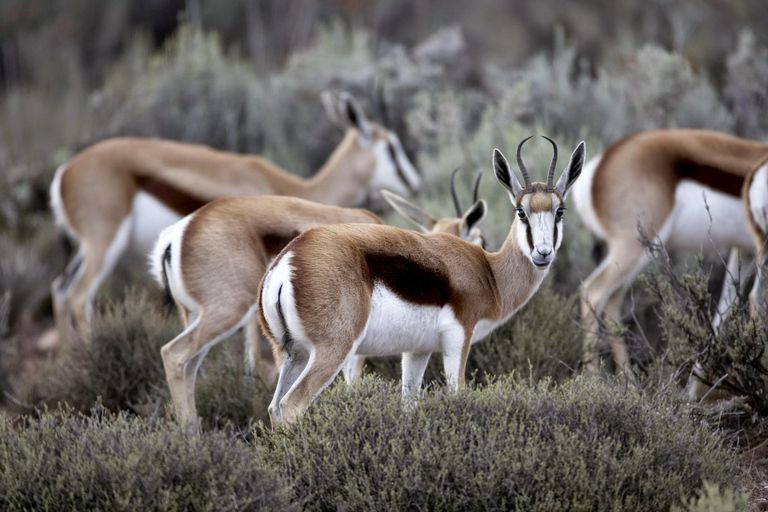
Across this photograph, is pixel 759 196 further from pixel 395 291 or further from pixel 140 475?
pixel 140 475

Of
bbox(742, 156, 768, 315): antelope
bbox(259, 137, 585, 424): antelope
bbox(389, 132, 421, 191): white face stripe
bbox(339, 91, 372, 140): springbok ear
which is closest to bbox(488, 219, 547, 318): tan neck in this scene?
bbox(259, 137, 585, 424): antelope

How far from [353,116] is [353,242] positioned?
5185 mm

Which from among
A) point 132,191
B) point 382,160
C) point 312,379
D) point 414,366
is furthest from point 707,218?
point 132,191

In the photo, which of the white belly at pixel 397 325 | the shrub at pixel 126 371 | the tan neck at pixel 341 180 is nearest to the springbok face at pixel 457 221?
the white belly at pixel 397 325

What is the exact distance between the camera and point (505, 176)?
5188mm

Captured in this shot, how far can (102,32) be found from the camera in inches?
780

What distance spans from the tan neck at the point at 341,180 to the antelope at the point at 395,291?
12.3ft

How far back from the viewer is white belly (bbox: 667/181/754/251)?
7.10m

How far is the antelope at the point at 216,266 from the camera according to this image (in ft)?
18.5

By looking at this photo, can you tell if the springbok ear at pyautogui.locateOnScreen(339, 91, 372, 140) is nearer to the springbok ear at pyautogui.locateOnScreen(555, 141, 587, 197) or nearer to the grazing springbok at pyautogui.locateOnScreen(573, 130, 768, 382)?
the grazing springbok at pyautogui.locateOnScreen(573, 130, 768, 382)

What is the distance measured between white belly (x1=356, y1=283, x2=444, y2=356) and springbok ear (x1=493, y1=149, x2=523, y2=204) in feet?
2.63

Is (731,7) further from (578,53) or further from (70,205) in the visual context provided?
(70,205)

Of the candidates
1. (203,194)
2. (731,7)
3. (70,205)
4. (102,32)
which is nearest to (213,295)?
(203,194)

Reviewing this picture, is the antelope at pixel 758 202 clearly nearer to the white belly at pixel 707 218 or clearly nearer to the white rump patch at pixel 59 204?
the white belly at pixel 707 218
